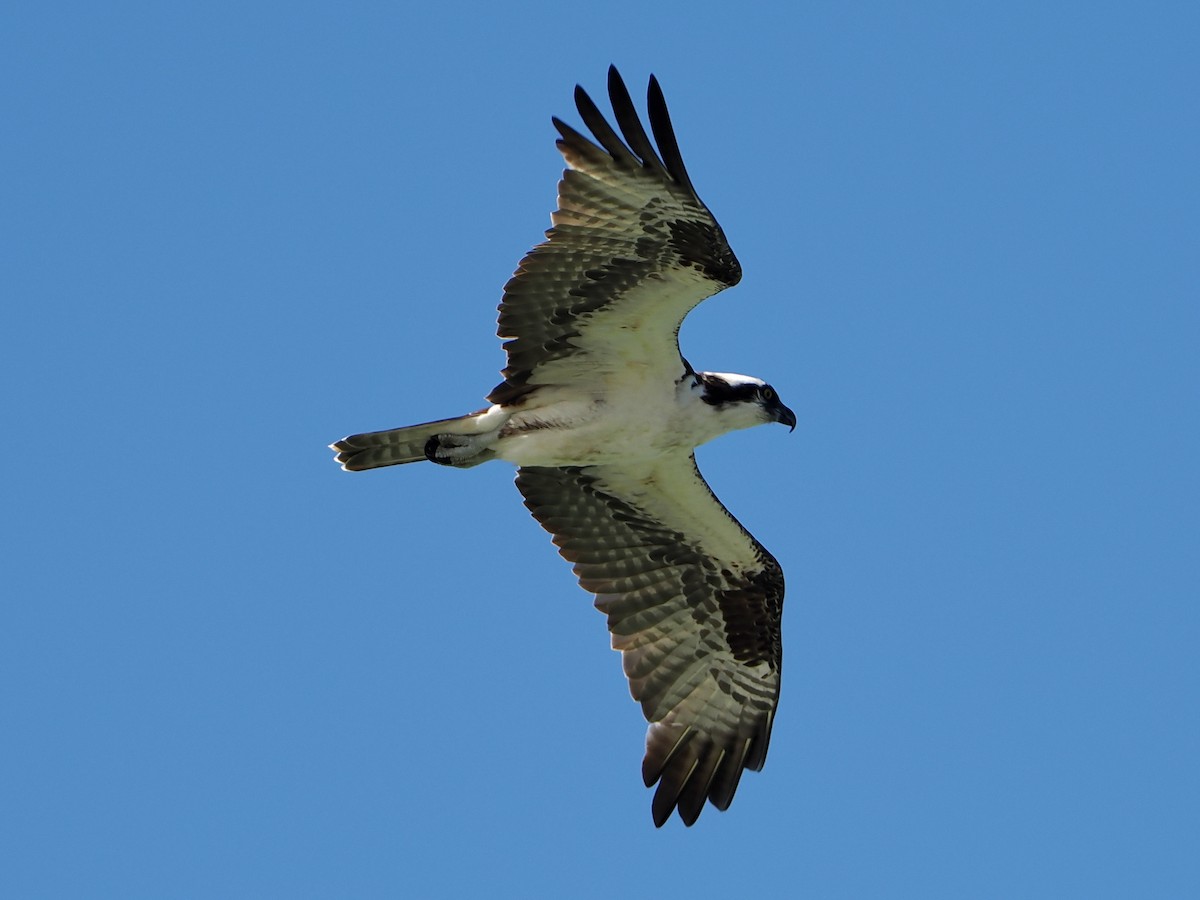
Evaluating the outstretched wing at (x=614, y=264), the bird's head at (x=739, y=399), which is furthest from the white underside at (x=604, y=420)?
the outstretched wing at (x=614, y=264)

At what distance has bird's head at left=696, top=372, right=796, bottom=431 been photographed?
1123 cm

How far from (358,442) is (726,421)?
243cm

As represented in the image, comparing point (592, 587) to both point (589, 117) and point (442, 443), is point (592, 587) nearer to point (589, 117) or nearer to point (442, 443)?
point (442, 443)

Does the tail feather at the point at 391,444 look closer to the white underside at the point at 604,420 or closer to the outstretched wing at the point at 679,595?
the white underside at the point at 604,420

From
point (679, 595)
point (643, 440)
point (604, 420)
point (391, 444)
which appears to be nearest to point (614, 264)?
point (604, 420)

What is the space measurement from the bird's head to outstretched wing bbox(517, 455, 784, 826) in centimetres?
76

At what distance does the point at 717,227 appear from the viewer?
1038 cm

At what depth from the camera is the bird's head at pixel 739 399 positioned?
1123 centimetres

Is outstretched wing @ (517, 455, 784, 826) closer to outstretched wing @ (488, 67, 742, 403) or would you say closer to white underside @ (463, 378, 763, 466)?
white underside @ (463, 378, 763, 466)

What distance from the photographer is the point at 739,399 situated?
11.2 m

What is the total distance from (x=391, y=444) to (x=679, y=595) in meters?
2.54

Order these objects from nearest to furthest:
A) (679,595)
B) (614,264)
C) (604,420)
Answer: (614,264) → (604,420) → (679,595)

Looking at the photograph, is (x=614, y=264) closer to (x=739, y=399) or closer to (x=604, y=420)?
(x=604, y=420)

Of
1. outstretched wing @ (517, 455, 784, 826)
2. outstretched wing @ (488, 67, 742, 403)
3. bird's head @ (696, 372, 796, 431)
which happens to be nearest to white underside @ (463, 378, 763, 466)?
bird's head @ (696, 372, 796, 431)
